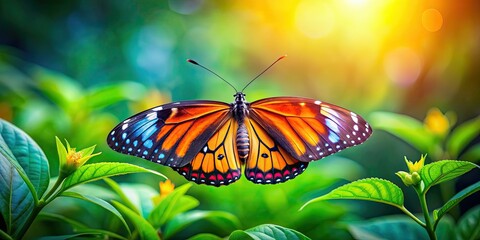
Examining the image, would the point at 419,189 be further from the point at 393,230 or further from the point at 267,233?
the point at 267,233

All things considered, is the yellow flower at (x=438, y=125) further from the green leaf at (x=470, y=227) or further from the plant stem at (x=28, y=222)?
the plant stem at (x=28, y=222)

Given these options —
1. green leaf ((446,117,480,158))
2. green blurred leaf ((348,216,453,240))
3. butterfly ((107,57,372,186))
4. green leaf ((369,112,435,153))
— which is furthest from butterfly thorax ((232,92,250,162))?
green leaf ((446,117,480,158))

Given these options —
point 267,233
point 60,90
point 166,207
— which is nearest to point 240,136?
point 166,207

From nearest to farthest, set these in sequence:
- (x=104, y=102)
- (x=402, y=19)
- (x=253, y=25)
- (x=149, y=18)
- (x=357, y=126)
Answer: (x=357, y=126), (x=104, y=102), (x=402, y=19), (x=253, y=25), (x=149, y=18)

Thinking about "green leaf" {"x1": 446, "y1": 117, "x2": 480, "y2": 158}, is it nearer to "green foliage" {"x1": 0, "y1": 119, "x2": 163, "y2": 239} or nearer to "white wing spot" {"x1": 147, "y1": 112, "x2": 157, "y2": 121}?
"white wing spot" {"x1": 147, "y1": 112, "x2": 157, "y2": 121}

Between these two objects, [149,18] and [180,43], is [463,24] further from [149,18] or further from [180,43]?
[149,18]

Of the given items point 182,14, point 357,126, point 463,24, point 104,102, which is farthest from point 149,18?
point 357,126

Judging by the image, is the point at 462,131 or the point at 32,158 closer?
the point at 32,158
